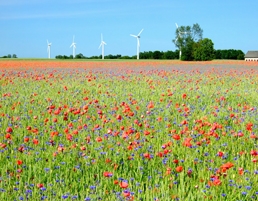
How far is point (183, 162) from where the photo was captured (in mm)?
4102

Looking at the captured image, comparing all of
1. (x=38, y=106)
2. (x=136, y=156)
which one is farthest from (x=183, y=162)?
(x=38, y=106)

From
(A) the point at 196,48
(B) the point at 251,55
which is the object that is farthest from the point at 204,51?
(B) the point at 251,55

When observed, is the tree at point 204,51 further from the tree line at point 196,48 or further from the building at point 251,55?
the building at point 251,55

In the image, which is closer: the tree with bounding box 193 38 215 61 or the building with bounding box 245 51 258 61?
the tree with bounding box 193 38 215 61

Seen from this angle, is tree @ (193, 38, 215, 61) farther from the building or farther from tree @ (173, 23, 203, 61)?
the building

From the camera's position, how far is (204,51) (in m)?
70.2

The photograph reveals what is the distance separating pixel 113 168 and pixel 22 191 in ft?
3.07

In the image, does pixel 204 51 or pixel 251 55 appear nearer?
pixel 204 51

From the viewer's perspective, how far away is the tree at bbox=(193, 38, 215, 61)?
6847 centimetres

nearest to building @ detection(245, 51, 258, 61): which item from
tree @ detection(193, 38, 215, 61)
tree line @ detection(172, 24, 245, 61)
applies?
tree line @ detection(172, 24, 245, 61)

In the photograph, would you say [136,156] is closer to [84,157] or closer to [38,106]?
[84,157]

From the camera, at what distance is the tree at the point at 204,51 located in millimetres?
68475

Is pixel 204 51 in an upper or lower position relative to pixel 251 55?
upper

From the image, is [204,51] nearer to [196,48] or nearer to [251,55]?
[196,48]
